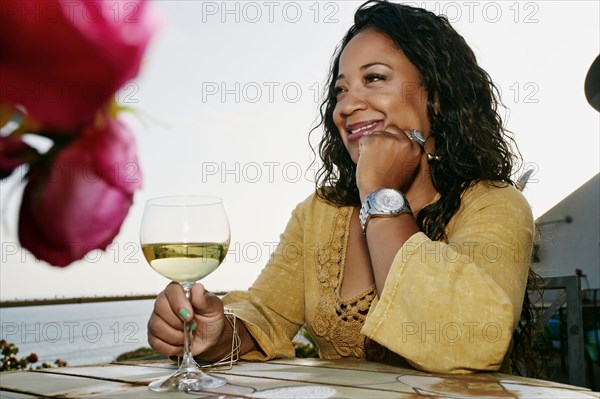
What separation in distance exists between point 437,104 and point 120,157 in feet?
7.04

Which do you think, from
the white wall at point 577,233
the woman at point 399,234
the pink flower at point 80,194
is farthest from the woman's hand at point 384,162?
the white wall at point 577,233

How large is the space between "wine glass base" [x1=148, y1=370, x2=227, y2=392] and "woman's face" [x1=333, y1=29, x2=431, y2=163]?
1173mm

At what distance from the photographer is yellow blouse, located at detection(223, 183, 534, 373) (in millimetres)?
1353

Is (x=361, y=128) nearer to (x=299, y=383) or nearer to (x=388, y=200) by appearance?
(x=388, y=200)

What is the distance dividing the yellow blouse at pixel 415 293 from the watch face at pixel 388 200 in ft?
0.55

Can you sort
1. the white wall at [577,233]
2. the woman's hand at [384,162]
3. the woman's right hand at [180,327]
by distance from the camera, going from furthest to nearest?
1. the white wall at [577,233]
2. the woman's hand at [384,162]
3. the woman's right hand at [180,327]

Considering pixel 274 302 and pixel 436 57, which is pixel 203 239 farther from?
pixel 436 57

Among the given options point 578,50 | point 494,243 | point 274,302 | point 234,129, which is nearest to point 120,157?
point 234,129

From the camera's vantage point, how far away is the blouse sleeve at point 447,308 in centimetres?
134

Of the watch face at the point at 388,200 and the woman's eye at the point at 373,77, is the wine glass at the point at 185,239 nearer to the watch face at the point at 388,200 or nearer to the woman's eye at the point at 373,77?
the watch face at the point at 388,200

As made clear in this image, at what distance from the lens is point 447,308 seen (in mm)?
1376

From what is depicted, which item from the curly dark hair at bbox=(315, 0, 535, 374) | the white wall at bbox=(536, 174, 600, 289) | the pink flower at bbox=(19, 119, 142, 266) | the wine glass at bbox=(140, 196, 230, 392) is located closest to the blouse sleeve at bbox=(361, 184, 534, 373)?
the wine glass at bbox=(140, 196, 230, 392)

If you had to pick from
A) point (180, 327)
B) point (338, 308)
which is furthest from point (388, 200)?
point (180, 327)

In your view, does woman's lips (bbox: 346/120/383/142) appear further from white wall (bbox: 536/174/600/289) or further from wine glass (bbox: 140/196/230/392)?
white wall (bbox: 536/174/600/289)
